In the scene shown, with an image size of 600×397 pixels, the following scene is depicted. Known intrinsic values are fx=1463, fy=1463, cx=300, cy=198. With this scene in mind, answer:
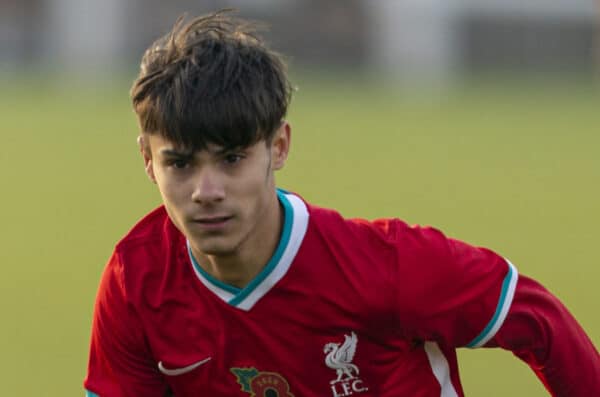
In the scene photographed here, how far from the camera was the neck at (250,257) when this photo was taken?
4707mm

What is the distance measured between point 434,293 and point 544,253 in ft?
19.3

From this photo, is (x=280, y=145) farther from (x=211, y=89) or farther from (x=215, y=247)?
(x=215, y=247)

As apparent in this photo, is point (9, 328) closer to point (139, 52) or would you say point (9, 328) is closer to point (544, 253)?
point (544, 253)

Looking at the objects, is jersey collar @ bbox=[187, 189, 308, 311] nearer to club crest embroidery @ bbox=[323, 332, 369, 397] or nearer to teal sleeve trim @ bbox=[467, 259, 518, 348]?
club crest embroidery @ bbox=[323, 332, 369, 397]

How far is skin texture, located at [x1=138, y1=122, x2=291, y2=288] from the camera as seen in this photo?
14.6 ft

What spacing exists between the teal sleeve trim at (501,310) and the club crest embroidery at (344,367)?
397 mm

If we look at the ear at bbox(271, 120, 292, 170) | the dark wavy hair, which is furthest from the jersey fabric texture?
the dark wavy hair

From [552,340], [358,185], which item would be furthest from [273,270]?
[358,185]

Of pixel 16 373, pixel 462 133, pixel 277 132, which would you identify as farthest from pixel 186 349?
pixel 462 133

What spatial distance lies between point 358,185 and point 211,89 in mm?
9075

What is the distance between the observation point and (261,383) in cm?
480

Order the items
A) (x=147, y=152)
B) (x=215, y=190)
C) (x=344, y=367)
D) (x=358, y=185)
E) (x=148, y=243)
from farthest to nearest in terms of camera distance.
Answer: (x=358, y=185) < (x=148, y=243) < (x=344, y=367) < (x=147, y=152) < (x=215, y=190)

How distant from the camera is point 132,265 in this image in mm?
4848

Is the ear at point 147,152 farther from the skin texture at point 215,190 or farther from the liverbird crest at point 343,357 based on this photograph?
the liverbird crest at point 343,357
